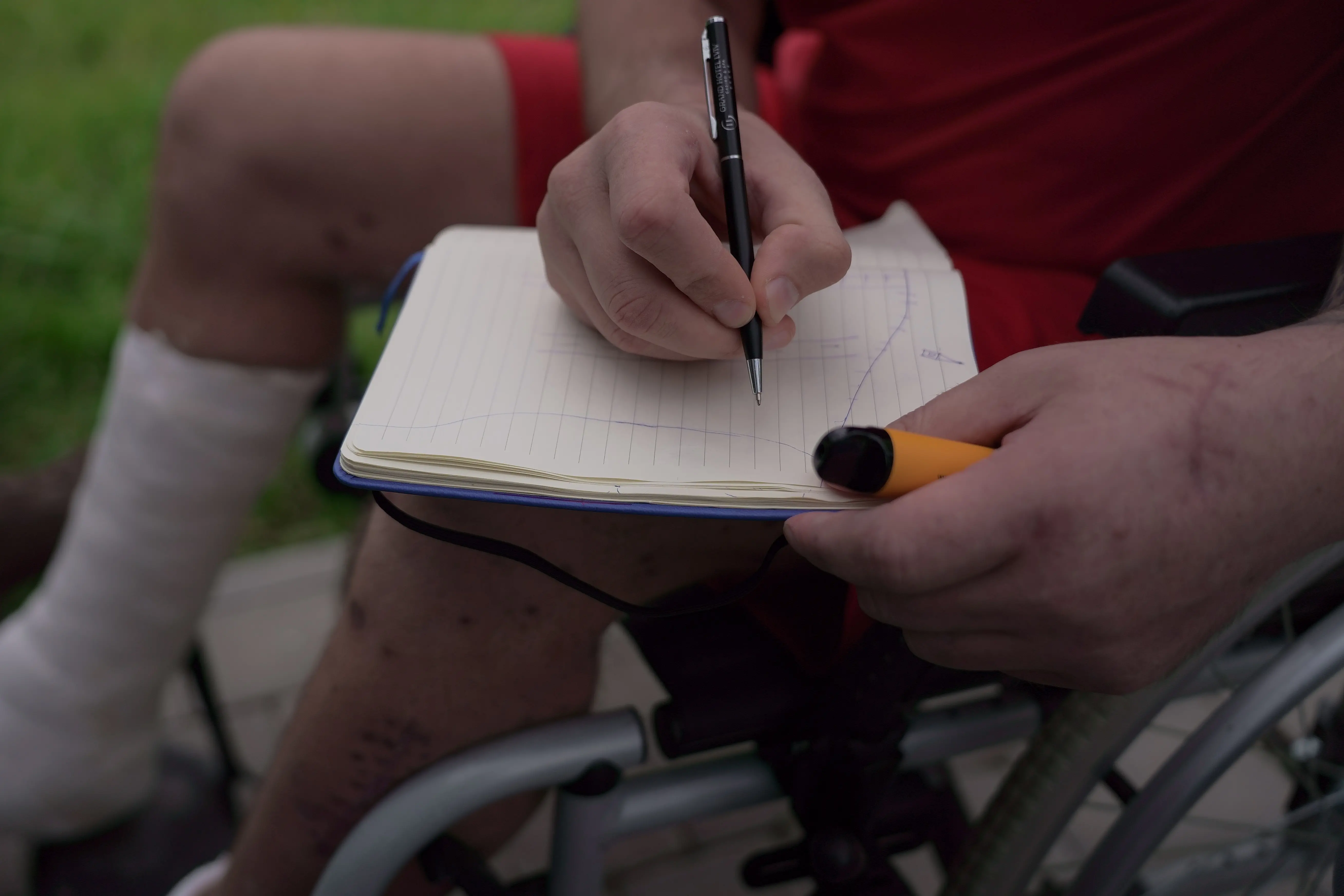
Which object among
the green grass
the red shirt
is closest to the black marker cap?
the red shirt

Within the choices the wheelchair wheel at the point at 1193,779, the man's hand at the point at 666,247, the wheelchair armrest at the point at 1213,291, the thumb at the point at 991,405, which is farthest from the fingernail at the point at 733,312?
the wheelchair wheel at the point at 1193,779

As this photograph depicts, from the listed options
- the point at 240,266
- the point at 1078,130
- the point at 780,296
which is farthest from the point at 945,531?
the point at 240,266

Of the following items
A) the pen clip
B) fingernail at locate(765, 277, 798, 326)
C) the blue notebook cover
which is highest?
the pen clip

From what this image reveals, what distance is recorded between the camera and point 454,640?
24.1 inches

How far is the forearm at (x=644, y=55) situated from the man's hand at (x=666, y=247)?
163 millimetres

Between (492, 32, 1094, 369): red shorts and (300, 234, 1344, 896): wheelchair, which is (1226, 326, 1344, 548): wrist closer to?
(300, 234, 1344, 896): wheelchair

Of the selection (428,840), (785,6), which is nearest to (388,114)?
(785,6)

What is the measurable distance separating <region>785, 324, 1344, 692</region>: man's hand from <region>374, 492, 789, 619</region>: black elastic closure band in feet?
0.21

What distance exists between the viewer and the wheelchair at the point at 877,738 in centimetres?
58

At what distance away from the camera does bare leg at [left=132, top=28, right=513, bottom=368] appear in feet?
2.88

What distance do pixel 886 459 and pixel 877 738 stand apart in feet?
0.91

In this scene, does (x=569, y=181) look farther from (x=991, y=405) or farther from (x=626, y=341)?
(x=991, y=405)

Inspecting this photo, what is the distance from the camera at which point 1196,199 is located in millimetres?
726

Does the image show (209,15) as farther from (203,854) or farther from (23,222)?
(203,854)
